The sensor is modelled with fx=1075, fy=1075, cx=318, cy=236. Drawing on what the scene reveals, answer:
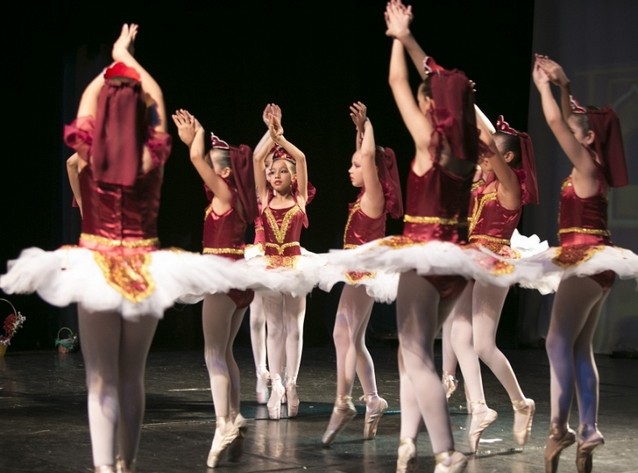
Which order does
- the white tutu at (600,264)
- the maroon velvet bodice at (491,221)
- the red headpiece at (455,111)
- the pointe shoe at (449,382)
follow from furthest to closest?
the pointe shoe at (449,382) < the maroon velvet bodice at (491,221) < the white tutu at (600,264) < the red headpiece at (455,111)

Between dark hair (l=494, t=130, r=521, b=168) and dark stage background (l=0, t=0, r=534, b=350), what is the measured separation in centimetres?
516

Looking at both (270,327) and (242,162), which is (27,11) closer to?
(270,327)

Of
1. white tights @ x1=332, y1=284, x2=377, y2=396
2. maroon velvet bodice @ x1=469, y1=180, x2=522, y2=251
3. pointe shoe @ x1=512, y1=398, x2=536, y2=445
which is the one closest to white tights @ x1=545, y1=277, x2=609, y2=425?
pointe shoe @ x1=512, y1=398, x2=536, y2=445

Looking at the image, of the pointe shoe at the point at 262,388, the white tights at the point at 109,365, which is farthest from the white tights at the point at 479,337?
the white tights at the point at 109,365

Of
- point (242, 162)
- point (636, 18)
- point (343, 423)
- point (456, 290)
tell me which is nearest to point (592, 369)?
point (456, 290)

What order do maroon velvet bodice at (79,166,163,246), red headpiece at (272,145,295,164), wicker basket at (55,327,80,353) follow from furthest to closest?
wicker basket at (55,327,80,353), red headpiece at (272,145,295,164), maroon velvet bodice at (79,166,163,246)

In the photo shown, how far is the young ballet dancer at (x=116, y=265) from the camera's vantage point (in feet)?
11.6

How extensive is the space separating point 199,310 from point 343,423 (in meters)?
5.57

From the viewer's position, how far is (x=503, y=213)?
230 inches

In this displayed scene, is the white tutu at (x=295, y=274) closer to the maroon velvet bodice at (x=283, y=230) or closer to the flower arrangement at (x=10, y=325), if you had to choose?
the maroon velvet bodice at (x=283, y=230)

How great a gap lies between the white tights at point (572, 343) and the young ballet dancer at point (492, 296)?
0.78 meters

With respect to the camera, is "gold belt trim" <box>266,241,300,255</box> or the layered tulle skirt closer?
the layered tulle skirt

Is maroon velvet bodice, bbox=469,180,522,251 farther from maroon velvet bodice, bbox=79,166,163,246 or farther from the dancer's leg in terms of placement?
maroon velvet bodice, bbox=79,166,163,246

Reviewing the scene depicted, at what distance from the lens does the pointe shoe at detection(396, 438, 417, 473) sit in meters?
4.20
